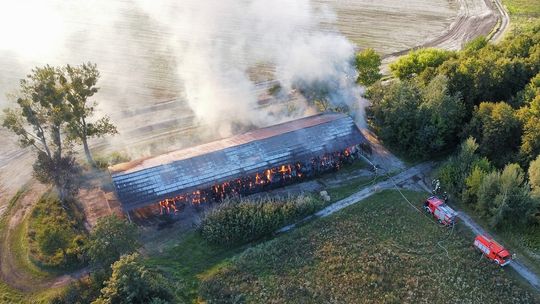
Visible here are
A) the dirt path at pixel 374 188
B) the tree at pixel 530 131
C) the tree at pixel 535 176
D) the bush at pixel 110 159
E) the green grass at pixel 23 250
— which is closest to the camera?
the green grass at pixel 23 250

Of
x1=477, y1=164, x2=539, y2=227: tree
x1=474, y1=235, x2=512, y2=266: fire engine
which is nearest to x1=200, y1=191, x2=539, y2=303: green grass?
x1=474, y1=235, x2=512, y2=266: fire engine

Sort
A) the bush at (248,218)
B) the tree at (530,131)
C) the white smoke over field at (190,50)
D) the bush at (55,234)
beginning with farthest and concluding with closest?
the white smoke over field at (190,50) → the tree at (530,131) → the bush at (248,218) → the bush at (55,234)

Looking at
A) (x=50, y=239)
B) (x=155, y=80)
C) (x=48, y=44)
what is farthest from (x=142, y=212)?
(x=48, y=44)

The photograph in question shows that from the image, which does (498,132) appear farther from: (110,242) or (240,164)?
(110,242)

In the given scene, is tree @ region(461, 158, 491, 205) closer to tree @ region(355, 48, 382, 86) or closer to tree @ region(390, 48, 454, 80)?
tree @ region(390, 48, 454, 80)

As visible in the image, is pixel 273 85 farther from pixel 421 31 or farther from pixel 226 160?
pixel 421 31

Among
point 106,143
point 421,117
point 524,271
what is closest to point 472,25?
point 421,117

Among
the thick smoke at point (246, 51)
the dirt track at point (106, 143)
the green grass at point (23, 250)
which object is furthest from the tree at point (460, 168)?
the green grass at point (23, 250)

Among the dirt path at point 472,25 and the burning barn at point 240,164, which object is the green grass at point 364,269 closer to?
the burning barn at point 240,164
